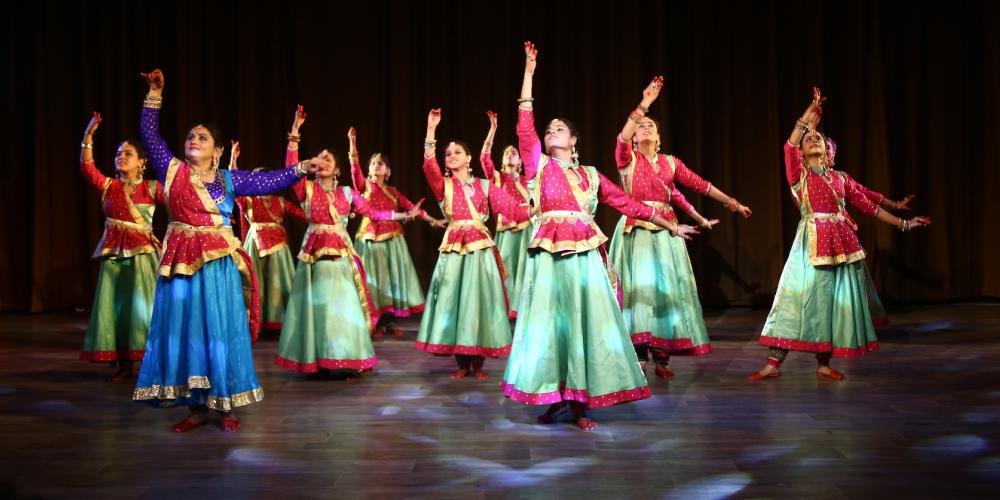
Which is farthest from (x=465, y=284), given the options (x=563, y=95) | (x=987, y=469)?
(x=563, y=95)

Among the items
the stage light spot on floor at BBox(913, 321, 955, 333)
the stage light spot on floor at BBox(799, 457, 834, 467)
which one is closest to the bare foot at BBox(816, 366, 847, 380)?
the stage light spot on floor at BBox(799, 457, 834, 467)

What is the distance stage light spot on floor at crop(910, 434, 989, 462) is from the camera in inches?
129

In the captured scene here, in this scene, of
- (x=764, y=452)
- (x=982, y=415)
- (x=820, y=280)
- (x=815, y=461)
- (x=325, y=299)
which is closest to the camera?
(x=815, y=461)

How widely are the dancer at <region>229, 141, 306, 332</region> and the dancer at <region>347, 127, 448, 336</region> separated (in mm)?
644

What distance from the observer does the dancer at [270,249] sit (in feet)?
21.9

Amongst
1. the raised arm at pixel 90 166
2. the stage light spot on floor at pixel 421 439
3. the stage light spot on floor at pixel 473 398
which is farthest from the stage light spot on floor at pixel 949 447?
the raised arm at pixel 90 166

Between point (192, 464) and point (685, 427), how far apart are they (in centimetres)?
201

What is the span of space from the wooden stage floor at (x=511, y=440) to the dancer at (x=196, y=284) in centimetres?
22

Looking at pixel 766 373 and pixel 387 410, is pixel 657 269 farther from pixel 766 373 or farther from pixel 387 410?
pixel 387 410

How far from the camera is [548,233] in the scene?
12.1 ft

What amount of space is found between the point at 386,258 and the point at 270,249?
0.98 m

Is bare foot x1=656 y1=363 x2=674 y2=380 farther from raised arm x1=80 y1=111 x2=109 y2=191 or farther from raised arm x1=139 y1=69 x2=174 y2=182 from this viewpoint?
raised arm x1=80 y1=111 x2=109 y2=191

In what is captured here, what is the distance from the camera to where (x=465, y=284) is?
492 cm

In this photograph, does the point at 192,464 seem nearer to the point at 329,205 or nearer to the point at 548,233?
the point at 548,233
